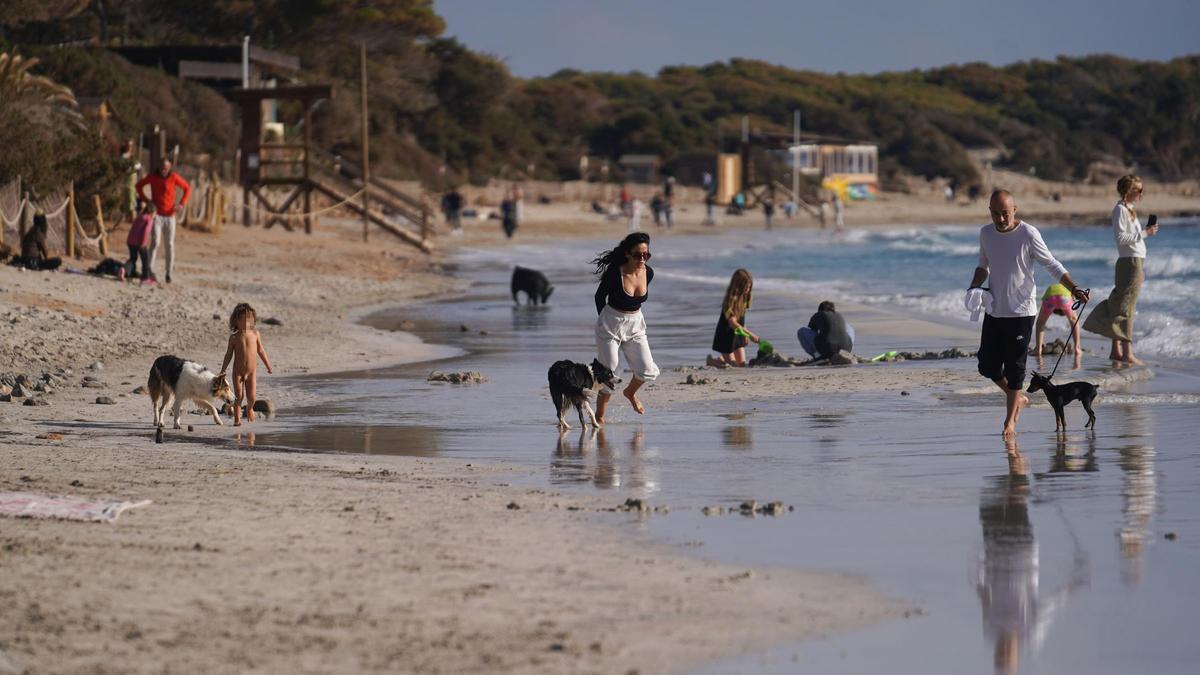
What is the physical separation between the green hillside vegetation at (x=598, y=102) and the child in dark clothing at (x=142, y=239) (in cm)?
1528

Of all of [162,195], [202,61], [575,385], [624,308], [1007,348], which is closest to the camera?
[1007,348]

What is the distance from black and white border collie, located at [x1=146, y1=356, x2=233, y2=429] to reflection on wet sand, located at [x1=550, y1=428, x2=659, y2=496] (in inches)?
88.2

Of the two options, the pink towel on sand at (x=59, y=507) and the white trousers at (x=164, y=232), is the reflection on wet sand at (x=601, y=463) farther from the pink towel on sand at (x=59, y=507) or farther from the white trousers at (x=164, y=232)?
the white trousers at (x=164, y=232)

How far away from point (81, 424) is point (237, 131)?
37.2m

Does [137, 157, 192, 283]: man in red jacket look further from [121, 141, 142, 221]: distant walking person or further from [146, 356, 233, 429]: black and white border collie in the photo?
[146, 356, 233, 429]: black and white border collie

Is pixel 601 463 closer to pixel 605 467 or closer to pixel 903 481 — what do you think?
pixel 605 467

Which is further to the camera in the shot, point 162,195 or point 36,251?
point 162,195

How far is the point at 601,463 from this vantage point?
952cm

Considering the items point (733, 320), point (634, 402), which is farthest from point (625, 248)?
point (733, 320)

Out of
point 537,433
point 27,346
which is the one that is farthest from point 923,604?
point 27,346

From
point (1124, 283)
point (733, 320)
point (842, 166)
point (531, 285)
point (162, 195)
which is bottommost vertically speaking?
point (733, 320)

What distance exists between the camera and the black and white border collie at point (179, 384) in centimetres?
1030

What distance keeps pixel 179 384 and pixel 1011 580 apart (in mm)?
5804

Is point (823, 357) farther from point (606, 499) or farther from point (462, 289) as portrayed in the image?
point (462, 289)
